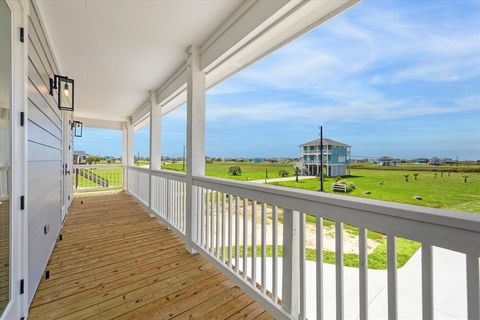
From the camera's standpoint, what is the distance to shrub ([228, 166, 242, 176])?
7.33 feet

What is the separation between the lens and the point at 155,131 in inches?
181

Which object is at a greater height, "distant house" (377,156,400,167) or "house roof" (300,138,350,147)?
"house roof" (300,138,350,147)

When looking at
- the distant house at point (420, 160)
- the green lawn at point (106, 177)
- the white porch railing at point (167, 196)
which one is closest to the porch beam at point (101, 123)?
the green lawn at point (106, 177)

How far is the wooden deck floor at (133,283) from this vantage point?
5.86 feet

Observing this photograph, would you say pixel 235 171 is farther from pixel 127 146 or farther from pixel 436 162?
pixel 127 146

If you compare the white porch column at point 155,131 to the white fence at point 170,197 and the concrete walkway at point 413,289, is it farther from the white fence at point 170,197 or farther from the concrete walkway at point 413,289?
the concrete walkway at point 413,289

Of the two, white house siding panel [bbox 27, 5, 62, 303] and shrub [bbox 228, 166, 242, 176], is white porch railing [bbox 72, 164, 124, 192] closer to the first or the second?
white house siding panel [bbox 27, 5, 62, 303]

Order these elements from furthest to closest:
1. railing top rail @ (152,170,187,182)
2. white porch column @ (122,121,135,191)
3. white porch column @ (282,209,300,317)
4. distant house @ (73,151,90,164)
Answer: white porch column @ (122,121,135,191), distant house @ (73,151,90,164), railing top rail @ (152,170,187,182), white porch column @ (282,209,300,317)

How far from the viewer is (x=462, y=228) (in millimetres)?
823

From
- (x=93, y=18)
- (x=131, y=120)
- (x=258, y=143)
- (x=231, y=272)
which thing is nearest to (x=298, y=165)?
(x=258, y=143)

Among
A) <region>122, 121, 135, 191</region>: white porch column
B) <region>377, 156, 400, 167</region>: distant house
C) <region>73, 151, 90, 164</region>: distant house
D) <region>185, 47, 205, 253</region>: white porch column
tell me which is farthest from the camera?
<region>122, 121, 135, 191</region>: white porch column

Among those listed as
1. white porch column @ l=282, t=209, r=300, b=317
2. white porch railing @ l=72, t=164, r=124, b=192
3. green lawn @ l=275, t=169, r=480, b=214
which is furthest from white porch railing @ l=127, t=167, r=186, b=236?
white porch railing @ l=72, t=164, r=124, b=192

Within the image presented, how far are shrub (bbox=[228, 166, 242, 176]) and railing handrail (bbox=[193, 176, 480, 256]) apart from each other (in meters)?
0.59

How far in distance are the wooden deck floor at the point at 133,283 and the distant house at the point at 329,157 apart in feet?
4.02
